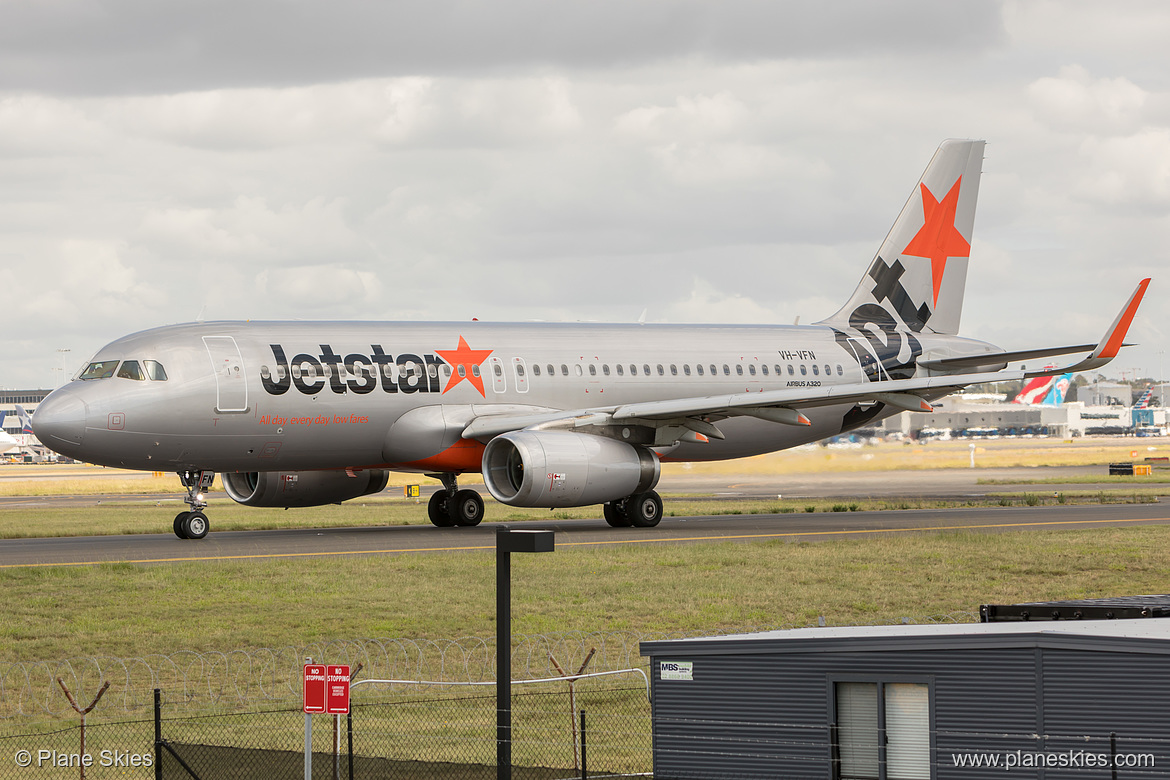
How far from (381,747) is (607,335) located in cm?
2303

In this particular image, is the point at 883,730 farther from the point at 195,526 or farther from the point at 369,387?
the point at 195,526

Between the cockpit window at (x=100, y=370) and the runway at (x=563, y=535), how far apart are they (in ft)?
12.7

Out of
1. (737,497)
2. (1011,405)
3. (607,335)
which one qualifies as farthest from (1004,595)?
(1011,405)

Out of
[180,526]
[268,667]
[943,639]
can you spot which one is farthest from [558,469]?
[943,639]

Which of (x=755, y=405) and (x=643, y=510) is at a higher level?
(x=755, y=405)

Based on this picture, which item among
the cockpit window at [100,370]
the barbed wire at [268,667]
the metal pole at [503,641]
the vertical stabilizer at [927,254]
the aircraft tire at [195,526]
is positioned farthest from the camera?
the vertical stabilizer at [927,254]

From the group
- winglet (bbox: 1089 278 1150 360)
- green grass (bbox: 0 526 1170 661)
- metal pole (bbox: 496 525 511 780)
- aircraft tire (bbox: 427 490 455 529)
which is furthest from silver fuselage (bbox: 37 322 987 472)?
metal pole (bbox: 496 525 511 780)

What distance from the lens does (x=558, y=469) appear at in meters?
32.4

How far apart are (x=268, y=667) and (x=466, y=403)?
1557cm

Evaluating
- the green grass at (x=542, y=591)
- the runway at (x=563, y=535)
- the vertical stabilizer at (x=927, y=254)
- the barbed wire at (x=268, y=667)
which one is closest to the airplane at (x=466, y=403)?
the runway at (x=563, y=535)

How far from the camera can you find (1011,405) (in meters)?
190

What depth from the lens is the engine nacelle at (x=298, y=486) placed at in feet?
120

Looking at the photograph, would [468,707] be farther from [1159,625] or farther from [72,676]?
[1159,625]

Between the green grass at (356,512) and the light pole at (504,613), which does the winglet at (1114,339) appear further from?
the light pole at (504,613)
